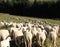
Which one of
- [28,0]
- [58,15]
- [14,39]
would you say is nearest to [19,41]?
[14,39]

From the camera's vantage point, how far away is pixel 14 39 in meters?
21.1

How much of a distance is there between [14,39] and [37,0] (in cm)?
3804

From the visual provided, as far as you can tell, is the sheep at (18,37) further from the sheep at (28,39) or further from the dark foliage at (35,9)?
the dark foliage at (35,9)

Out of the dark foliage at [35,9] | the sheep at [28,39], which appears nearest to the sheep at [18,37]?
the sheep at [28,39]

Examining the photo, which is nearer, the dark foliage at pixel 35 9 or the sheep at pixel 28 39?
the sheep at pixel 28 39

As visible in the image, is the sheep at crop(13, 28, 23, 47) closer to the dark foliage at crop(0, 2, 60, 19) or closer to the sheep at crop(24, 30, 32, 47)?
the sheep at crop(24, 30, 32, 47)

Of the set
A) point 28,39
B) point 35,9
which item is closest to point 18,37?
point 28,39

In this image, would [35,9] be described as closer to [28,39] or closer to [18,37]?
[18,37]

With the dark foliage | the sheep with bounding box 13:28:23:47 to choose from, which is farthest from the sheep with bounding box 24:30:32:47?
the dark foliage

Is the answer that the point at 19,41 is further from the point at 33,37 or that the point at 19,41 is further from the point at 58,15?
the point at 58,15

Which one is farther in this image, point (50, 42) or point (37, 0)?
point (37, 0)

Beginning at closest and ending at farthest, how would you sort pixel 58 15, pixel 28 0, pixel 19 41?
pixel 19 41, pixel 58 15, pixel 28 0

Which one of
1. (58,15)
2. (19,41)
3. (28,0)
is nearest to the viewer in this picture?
(19,41)

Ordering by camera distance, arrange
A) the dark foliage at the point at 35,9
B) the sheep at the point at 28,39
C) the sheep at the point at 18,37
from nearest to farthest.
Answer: the sheep at the point at 28,39 → the sheep at the point at 18,37 → the dark foliage at the point at 35,9
